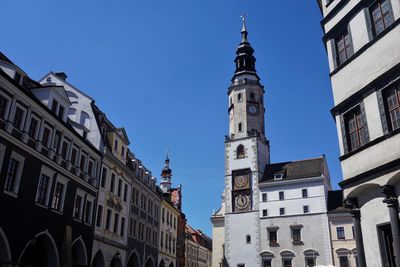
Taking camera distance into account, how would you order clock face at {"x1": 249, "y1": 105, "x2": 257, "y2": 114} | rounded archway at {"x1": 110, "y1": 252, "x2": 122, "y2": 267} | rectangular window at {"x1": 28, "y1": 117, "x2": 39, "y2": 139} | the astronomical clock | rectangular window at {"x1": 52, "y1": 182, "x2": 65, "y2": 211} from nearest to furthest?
rectangular window at {"x1": 28, "y1": 117, "x2": 39, "y2": 139}
rectangular window at {"x1": 52, "y1": 182, "x2": 65, "y2": 211}
rounded archway at {"x1": 110, "y1": 252, "x2": 122, "y2": 267}
the astronomical clock
clock face at {"x1": 249, "y1": 105, "x2": 257, "y2": 114}

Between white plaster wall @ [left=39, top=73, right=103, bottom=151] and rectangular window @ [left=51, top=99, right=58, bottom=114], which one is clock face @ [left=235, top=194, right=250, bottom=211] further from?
rectangular window @ [left=51, top=99, right=58, bottom=114]

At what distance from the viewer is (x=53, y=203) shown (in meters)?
26.7

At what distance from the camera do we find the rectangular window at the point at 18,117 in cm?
2316

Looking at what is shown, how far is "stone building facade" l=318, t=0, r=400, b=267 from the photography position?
14938 mm

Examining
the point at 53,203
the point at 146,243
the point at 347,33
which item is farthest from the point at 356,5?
the point at 146,243

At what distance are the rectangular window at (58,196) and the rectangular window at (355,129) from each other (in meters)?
19.2

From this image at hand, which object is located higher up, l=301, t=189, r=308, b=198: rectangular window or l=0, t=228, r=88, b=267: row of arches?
l=301, t=189, r=308, b=198: rectangular window

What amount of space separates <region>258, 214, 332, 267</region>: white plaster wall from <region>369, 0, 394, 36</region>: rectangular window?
Result: 40323 mm

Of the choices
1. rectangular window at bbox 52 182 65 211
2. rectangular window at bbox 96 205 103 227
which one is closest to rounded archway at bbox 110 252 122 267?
rectangular window at bbox 96 205 103 227

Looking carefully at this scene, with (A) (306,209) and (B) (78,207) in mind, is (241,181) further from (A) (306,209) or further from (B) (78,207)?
(B) (78,207)

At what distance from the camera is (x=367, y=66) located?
1689 centimetres

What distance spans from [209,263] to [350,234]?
53846 millimetres

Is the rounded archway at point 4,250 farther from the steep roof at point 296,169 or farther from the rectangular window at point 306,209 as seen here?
the steep roof at point 296,169

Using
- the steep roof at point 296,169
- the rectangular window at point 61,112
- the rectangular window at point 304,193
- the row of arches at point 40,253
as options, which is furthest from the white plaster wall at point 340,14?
the steep roof at point 296,169
